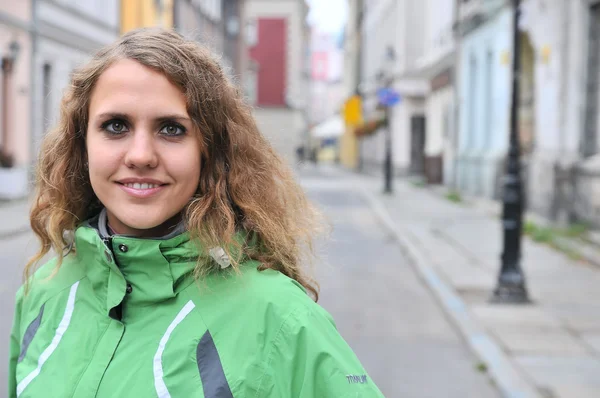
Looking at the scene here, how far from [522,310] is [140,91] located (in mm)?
6895

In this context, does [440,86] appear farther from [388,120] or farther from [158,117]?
[158,117]

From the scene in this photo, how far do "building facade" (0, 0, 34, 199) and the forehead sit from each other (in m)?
17.5

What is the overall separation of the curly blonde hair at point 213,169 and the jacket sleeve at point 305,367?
A: 203 mm

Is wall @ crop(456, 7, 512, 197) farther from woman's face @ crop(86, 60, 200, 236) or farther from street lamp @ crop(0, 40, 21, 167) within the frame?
woman's face @ crop(86, 60, 200, 236)

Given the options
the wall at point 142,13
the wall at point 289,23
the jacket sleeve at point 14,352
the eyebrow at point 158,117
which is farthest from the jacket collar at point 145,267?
A: the wall at point 289,23

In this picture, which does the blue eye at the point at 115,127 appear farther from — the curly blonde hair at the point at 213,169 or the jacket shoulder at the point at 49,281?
the jacket shoulder at the point at 49,281

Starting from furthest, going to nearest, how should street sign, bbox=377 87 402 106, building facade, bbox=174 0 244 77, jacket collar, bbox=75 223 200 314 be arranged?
1. building facade, bbox=174 0 244 77
2. street sign, bbox=377 87 402 106
3. jacket collar, bbox=75 223 200 314

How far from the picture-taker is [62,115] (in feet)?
6.64

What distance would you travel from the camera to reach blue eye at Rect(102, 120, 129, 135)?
70.4 inches

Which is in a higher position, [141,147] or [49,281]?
[141,147]

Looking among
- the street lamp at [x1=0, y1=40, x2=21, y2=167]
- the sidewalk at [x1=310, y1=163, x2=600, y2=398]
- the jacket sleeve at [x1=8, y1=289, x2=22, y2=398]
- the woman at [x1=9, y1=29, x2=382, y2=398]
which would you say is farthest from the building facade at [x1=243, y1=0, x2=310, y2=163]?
the woman at [x1=9, y1=29, x2=382, y2=398]

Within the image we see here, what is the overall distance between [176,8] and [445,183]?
14.6 m

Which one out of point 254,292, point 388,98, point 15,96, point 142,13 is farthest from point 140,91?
point 142,13

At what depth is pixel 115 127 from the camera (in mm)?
1794
